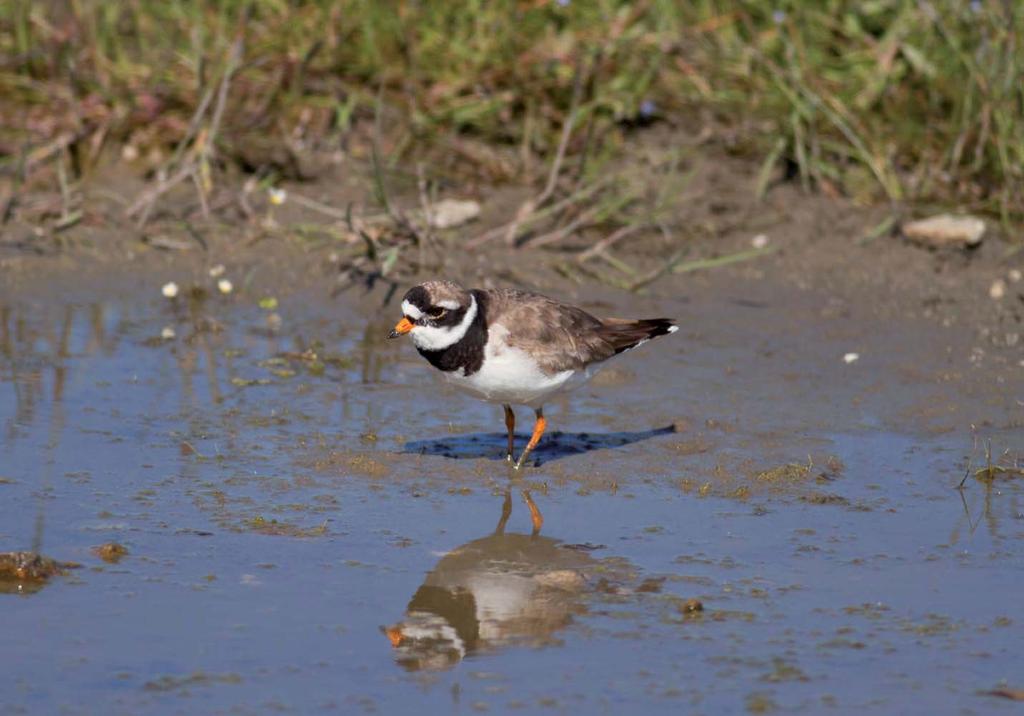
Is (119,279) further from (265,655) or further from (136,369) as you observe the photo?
(265,655)

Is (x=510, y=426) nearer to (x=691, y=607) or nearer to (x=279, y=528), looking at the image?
(x=279, y=528)

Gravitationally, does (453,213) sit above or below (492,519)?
above

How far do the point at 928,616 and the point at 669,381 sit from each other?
311 cm

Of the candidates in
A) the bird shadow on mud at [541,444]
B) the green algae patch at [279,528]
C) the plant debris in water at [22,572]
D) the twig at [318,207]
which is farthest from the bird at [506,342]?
the twig at [318,207]

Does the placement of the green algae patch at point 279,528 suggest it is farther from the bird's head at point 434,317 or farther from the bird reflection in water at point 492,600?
the bird's head at point 434,317

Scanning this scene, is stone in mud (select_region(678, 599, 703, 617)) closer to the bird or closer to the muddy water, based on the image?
the muddy water

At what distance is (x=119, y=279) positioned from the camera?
9.89m

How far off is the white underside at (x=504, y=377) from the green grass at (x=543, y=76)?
12.6 feet

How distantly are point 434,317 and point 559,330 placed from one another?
2.27 ft

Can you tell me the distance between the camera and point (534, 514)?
6648mm

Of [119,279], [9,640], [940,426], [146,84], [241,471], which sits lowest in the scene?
[9,640]

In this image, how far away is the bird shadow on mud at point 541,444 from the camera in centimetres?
745

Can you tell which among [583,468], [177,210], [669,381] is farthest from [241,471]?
[177,210]

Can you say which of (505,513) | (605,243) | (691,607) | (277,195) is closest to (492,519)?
(505,513)
